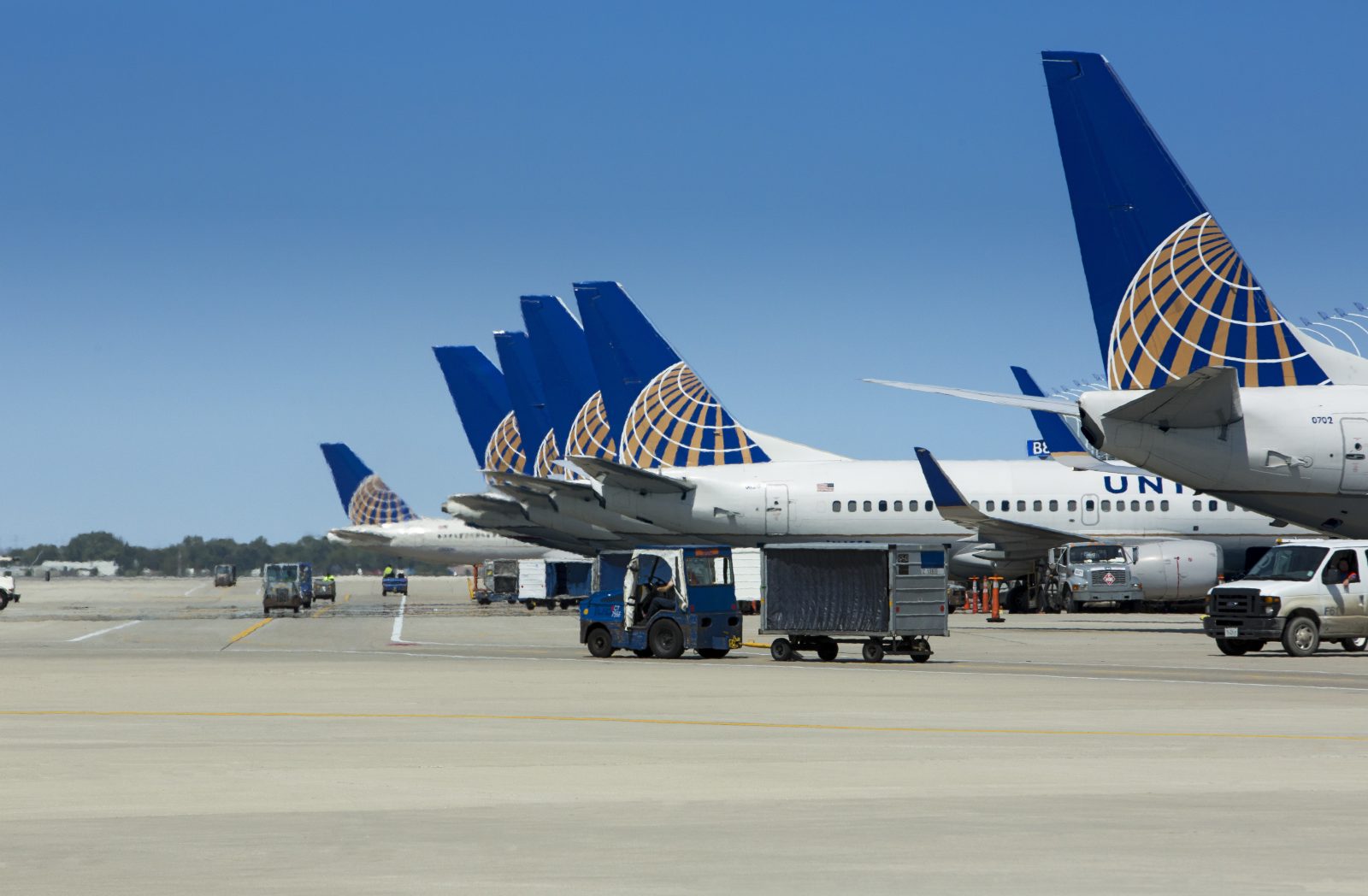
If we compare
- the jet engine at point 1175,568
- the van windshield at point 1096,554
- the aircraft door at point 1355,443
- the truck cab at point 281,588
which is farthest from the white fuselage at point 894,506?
the aircraft door at point 1355,443

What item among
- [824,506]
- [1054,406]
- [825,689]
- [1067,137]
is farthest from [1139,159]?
[824,506]

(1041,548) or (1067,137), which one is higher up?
(1067,137)

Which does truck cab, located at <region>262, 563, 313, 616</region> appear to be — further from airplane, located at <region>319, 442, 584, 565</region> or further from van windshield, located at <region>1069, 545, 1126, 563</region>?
airplane, located at <region>319, 442, 584, 565</region>

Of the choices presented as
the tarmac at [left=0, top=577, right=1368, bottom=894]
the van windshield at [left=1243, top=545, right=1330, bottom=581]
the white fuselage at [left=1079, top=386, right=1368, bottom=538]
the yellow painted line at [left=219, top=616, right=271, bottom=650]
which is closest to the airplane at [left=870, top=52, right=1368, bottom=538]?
the white fuselage at [left=1079, top=386, right=1368, bottom=538]

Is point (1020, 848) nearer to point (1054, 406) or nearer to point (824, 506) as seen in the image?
point (1054, 406)

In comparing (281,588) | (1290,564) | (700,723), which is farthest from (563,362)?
(700,723)

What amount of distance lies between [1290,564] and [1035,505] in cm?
2430

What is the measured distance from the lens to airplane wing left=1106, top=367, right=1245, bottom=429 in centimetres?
3016

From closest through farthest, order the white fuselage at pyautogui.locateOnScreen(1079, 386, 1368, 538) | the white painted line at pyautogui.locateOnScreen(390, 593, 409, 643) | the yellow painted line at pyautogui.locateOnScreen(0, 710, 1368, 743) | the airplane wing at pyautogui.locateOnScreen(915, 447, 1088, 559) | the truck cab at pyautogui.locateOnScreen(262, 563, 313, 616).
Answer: the yellow painted line at pyautogui.locateOnScreen(0, 710, 1368, 743)
the white fuselage at pyautogui.locateOnScreen(1079, 386, 1368, 538)
the white painted line at pyautogui.locateOnScreen(390, 593, 409, 643)
the airplane wing at pyautogui.locateOnScreen(915, 447, 1088, 559)
the truck cab at pyautogui.locateOnScreen(262, 563, 313, 616)

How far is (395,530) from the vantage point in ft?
391

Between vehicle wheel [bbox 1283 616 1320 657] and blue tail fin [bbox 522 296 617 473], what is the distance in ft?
123

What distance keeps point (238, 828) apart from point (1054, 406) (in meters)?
23.2

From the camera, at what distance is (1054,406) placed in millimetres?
31234

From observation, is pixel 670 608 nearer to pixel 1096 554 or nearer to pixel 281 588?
pixel 1096 554
